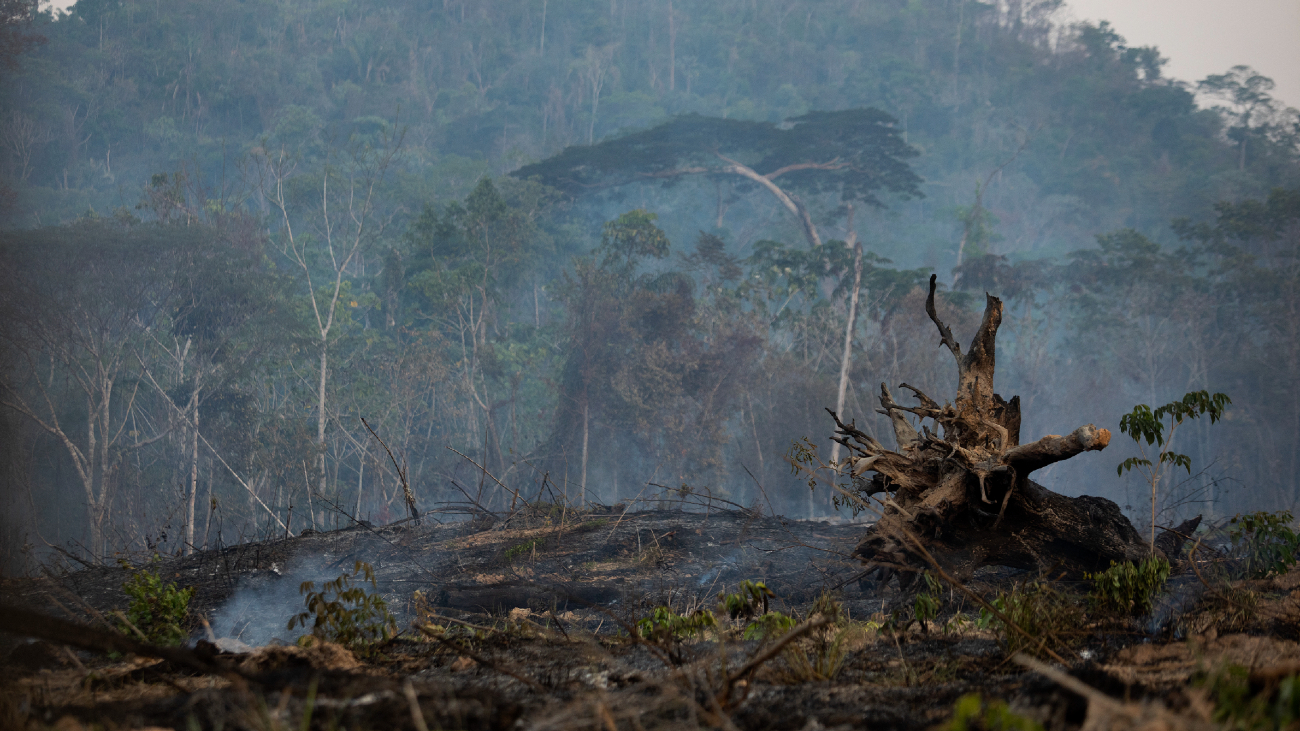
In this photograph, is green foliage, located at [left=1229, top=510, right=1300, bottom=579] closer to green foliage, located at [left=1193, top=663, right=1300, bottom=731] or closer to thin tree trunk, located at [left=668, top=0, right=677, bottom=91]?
green foliage, located at [left=1193, top=663, right=1300, bottom=731]

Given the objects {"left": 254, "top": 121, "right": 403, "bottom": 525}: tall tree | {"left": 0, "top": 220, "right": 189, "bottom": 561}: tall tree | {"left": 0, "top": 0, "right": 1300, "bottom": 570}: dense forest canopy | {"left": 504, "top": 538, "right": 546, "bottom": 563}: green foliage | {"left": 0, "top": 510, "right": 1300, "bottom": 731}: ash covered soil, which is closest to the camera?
{"left": 0, "top": 510, "right": 1300, "bottom": 731}: ash covered soil

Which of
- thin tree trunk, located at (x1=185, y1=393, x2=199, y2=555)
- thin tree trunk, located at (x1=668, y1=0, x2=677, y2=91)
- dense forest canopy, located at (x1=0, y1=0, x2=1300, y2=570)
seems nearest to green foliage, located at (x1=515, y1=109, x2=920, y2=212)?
dense forest canopy, located at (x1=0, y1=0, x2=1300, y2=570)

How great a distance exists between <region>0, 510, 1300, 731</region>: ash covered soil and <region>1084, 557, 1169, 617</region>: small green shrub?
29cm

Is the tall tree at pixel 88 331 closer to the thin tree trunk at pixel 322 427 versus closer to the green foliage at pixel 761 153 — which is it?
the thin tree trunk at pixel 322 427

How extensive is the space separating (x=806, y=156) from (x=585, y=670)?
29.1 m

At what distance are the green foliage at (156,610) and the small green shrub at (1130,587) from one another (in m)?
5.30

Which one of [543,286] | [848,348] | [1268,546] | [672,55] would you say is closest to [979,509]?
[1268,546]

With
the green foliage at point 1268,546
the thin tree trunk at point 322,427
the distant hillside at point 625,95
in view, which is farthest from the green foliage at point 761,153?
the green foliage at point 1268,546

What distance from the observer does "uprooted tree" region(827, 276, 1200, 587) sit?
530 cm

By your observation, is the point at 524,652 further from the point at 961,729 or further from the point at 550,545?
the point at 550,545

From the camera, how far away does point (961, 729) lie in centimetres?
162

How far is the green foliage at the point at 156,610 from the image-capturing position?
4.46m

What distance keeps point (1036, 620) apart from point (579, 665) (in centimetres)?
226

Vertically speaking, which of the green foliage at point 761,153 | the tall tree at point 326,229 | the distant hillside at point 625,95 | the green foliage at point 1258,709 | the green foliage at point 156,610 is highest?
the distant hillside at point 625,95
